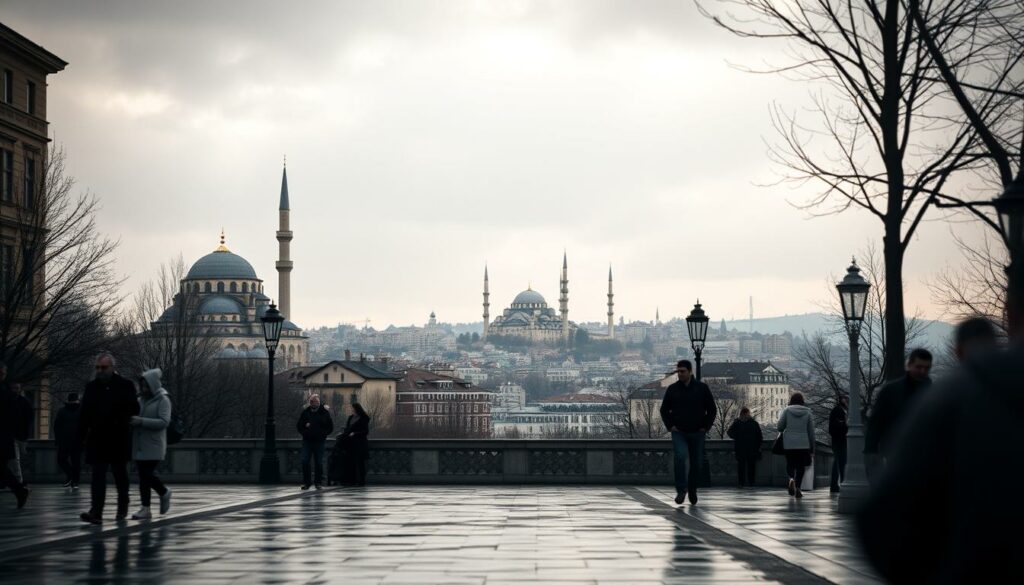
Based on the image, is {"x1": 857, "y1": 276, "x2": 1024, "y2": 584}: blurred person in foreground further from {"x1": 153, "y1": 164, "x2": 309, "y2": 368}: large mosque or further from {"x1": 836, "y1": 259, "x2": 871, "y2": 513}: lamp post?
{"x1": 153, "y1": 164, "x2": 309, "y2": 368}: large mosque

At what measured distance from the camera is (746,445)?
88.2 ft

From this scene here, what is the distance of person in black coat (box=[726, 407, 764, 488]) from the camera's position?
26.8 meters

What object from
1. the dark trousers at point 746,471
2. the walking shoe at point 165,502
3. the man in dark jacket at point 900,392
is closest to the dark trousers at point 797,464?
the dark trousers at point 746,471

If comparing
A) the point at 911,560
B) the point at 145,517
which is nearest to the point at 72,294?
the point at 145,517

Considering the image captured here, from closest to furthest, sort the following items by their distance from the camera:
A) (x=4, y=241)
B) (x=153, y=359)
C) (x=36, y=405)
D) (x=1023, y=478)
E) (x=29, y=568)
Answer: (x=1023, y=478), (x=29, y=568), (x=4, y=241), (x=36, y=405), (x=153, y=359)

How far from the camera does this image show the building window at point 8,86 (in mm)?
48812

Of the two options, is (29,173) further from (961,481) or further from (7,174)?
(961,481)

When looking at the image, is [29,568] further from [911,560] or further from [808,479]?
[808,479]

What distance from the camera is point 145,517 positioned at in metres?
16.1

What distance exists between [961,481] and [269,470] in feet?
87.0

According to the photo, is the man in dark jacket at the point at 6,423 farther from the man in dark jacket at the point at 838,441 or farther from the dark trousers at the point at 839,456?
the dark trousers at the point at 839,456

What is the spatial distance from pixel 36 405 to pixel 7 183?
25.3 feet

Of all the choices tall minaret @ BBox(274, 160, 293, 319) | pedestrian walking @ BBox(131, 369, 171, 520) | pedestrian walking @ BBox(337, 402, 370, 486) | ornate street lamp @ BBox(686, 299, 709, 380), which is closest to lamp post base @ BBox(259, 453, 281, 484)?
pedestrian walking @ BBox(337, 402, 370, 486)

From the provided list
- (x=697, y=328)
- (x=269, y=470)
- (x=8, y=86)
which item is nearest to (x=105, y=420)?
(x=269, y=470)
